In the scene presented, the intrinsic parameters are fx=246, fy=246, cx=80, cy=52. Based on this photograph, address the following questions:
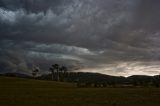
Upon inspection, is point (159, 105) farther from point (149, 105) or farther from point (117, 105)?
point (117, 105)

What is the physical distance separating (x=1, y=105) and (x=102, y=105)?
15.3 metres

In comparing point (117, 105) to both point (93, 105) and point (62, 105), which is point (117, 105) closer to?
point (93, 105)

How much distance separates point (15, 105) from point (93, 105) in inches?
472

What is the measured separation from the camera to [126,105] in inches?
1473

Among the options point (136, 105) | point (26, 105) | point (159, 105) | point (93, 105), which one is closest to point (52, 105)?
point (26, 105)

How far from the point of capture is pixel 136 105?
124 ft

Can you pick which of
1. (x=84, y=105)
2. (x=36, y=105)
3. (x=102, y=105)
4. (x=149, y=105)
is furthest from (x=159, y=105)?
(x=36, y=105)

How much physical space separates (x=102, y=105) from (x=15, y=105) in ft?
44.0

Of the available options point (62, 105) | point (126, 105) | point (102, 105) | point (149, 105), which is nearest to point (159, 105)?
point (149, 105)

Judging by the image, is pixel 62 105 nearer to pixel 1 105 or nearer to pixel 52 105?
pixel 52 105

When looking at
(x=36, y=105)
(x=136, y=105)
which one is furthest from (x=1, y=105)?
(x=136, y=105)

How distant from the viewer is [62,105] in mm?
38750

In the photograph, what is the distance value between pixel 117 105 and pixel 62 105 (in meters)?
8.57

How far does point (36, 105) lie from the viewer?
1487 inches
